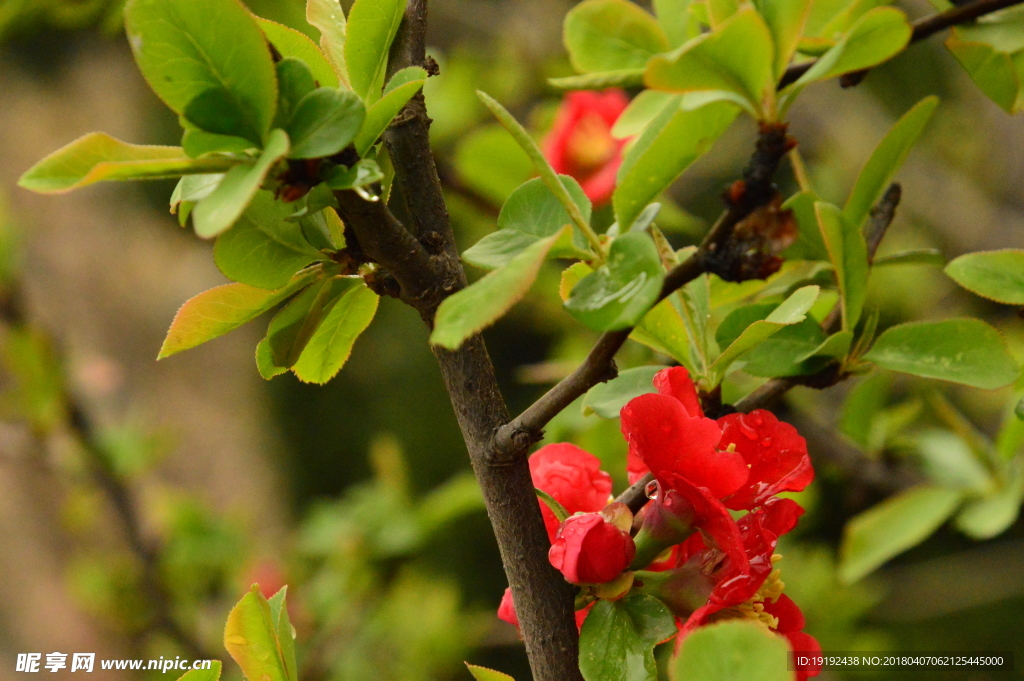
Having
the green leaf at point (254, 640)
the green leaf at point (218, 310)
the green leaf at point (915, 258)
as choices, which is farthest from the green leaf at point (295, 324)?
the green leaf at point (915, 258)

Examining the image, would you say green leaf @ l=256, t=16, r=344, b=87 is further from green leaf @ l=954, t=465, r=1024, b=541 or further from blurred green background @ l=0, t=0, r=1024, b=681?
green leaf @ l=954, t=465, r=1024, b=541

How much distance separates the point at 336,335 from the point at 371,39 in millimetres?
144

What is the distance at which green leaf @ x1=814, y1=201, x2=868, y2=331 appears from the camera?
0.37m

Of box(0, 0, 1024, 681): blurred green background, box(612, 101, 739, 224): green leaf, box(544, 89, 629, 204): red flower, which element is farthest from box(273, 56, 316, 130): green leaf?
box(544, 89, 629, 204): red flower

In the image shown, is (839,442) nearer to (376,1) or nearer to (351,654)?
(376,1)

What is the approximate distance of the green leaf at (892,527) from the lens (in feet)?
2.51

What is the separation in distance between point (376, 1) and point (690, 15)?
0.22 m

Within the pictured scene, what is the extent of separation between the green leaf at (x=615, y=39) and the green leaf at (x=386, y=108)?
6.3 inches

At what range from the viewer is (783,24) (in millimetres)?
290

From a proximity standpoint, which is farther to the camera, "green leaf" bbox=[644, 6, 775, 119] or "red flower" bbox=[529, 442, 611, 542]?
"red flower" bbox=[529, 442, 611, 542]

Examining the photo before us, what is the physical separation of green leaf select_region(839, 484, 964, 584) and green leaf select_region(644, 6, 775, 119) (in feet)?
2.03

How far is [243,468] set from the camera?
7.12 ft

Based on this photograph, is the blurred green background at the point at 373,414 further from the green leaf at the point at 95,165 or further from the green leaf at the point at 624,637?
the green leaf at the point at 95,165

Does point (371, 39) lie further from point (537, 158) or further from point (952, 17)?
point (952, 17)
